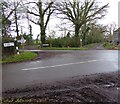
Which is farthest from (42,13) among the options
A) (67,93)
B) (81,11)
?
(67,93)

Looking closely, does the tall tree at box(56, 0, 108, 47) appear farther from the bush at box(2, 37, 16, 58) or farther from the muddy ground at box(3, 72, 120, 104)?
the muddy ground at box(3, 72, 120, 104)

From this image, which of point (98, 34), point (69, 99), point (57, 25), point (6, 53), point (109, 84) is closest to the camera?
point (69, 99)

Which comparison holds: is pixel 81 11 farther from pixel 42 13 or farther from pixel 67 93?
pixel 67 93

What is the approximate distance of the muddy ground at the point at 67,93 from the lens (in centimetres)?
545

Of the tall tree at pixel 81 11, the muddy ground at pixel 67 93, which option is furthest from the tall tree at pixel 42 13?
the muddy ground at pixel 67 93

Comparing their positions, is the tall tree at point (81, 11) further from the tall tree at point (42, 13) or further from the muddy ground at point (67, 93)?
the muddy ground at point (67, 93)

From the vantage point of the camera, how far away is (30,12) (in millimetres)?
39844

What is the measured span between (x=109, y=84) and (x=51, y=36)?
126 feet

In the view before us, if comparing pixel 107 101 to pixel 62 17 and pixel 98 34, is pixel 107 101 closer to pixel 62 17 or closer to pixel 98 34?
pixel 62 17

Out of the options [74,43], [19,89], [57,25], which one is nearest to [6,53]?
[19,89]

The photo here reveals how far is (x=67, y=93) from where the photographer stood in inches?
236

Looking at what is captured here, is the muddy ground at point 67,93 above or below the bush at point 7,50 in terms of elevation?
below

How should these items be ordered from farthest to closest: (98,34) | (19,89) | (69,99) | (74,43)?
1. (98,34)
2. (74,43)
3. (19,89)
4. (69,99)

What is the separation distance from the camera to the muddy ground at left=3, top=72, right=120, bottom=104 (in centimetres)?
545
